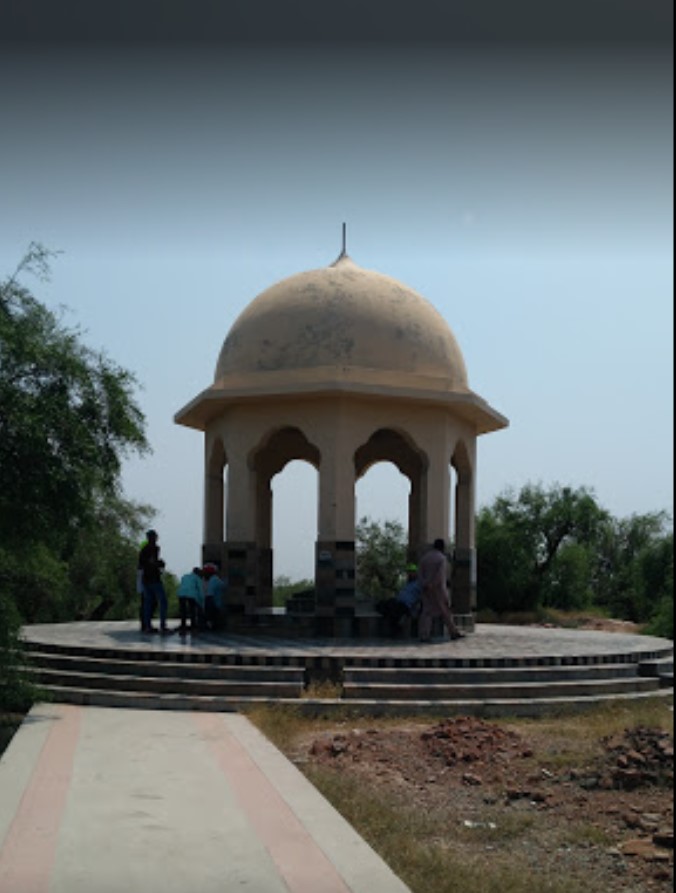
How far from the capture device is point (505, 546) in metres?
30.1

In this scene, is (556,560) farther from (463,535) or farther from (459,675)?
(459,675)

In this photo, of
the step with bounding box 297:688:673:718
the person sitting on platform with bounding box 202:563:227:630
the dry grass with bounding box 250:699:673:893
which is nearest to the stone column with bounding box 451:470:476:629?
the person sitting on platform with bounding box 202:563:227:630

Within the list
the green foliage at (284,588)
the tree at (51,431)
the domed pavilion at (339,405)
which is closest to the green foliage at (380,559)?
the green foliage at (284,588)

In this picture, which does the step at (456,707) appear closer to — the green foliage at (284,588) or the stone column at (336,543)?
the stone column at (336,543)

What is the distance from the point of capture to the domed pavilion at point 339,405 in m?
15.3

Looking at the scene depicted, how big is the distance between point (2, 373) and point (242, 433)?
6183 mm

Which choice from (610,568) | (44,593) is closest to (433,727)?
(44,593)

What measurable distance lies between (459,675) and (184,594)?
484cm

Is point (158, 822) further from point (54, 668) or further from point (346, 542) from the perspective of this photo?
point (346, 542)

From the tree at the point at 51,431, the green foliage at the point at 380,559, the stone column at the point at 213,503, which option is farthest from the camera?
the green foliage at the point at 380,559

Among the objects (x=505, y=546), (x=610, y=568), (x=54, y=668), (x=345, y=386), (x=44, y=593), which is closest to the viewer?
(x=54, y=668)

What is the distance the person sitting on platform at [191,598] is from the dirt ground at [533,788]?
506 centimetres

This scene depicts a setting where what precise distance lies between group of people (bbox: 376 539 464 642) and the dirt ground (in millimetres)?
3713

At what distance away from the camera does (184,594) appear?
1513 cm
